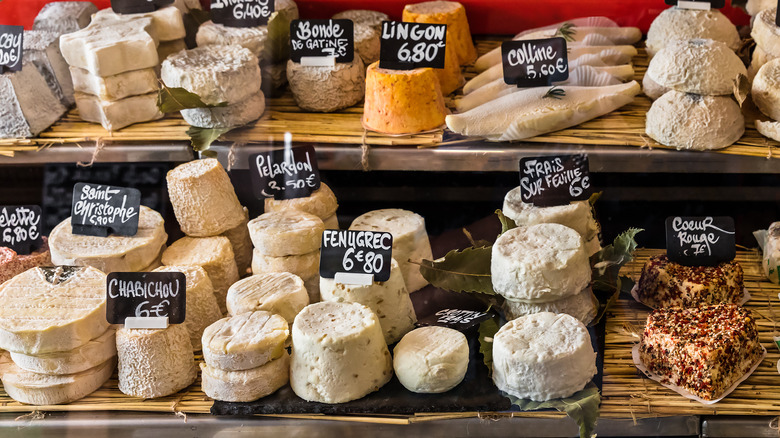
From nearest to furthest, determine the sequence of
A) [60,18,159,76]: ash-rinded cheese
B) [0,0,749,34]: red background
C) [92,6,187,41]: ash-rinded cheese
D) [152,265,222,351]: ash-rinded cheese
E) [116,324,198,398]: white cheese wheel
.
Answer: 1. [116,324,198,398]: white cheese wheel
2. [152,265,222,351]: ash-rinded cheese
3. [60,18,159,76]: ash-rinded cheese
4. [92,6,187,41]: ash-rinded cheese
5. [0,0,749,34]: red background

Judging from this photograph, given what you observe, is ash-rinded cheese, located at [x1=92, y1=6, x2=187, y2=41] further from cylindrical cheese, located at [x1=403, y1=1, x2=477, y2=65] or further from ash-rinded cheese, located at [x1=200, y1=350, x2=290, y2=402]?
ash-rinded cheese, located at [x1=200, y1=350, x2=290, y2=402]

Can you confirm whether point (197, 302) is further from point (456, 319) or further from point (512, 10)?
point (512, 10)

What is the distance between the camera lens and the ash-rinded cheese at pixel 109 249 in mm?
1774

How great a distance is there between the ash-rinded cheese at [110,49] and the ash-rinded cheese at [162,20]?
56mm

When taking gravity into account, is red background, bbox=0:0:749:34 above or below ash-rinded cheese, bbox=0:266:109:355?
above

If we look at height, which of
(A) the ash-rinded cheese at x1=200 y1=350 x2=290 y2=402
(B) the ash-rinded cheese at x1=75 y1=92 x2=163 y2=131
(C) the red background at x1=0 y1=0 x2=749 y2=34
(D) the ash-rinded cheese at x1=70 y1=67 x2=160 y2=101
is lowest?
(A) the ash-rinded cheese at x1=200 y1=350 x2=290 y2=402

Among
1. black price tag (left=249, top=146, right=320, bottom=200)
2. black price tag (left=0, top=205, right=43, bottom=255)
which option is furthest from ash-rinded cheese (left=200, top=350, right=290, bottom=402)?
Answer: black price tag (left=0, top=205, right=43, bottom=255)

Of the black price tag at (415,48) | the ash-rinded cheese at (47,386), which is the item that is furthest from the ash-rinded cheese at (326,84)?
the ash-rinded cheese at (47,386)

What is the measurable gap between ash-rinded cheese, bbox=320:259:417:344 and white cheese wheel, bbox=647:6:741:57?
0.98m

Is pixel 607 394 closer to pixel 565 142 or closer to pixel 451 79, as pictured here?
pixel 565 142

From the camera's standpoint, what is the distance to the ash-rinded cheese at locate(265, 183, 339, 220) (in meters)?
1.88

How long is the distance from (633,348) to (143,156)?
119 centimetres

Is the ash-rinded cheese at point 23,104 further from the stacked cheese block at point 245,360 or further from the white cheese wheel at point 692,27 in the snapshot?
the white cheese wheel at point 692,27

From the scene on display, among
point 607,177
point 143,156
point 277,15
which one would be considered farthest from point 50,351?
point 607,177
